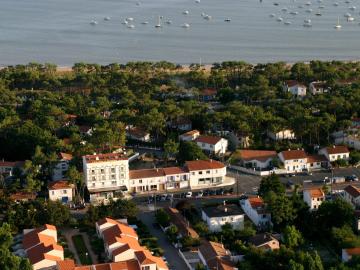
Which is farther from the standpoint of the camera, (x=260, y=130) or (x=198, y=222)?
(x=260, y=130)

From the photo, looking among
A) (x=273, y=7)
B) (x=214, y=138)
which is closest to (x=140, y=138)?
(x=214, y=138)

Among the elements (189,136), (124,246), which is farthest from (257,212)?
(189,136)

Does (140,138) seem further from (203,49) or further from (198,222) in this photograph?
(203,49)

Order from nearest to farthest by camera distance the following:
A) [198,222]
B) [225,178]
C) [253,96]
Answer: [198,222]
[225,178]
[253,96]

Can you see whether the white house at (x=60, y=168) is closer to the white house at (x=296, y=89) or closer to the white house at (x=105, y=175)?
the white house at (x=105, y=175)

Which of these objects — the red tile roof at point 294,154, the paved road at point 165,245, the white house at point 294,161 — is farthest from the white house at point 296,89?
the paved road at point 165,245

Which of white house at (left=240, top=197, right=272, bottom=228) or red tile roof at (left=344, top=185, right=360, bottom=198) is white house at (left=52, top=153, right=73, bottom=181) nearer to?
white house at (left=240, top=197, right=272, bottom=228)
